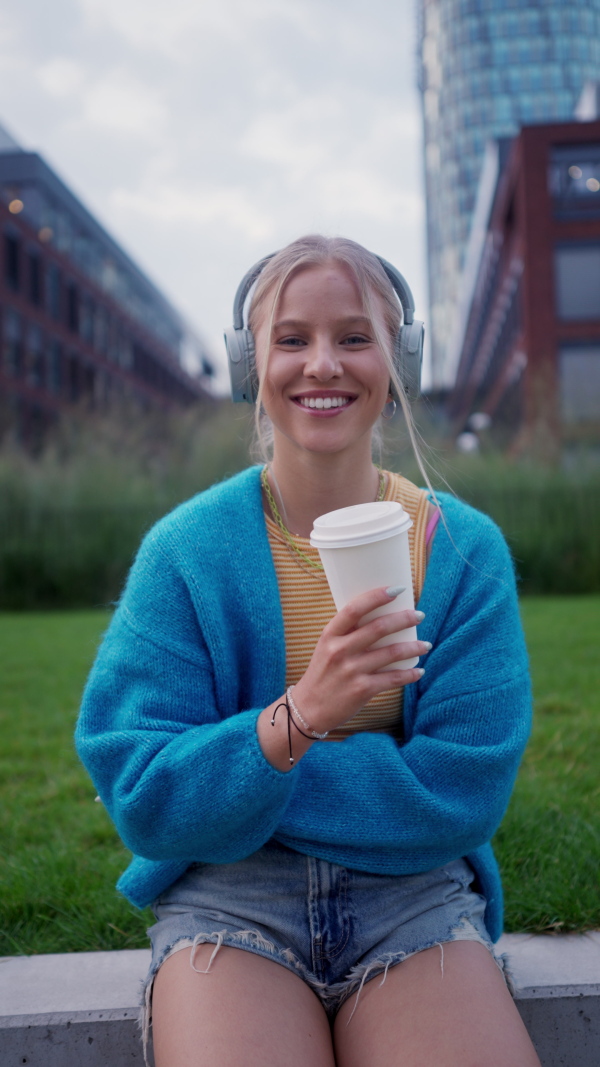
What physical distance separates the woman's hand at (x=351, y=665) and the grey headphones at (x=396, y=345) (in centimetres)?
78

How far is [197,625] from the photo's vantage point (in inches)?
66.6

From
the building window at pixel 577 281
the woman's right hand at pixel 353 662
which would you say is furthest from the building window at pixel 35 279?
the woman's right hand at pixel 353 662

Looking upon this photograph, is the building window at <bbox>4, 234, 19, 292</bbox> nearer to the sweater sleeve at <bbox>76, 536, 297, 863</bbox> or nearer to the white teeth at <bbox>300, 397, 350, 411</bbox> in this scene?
the white teeth at <bbox>300, 397, 350, 411</bbox>

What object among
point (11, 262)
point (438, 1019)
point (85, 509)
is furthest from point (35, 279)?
point (438, 1019)

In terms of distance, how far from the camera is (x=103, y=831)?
2.99m

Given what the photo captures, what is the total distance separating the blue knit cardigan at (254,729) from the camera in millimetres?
1483

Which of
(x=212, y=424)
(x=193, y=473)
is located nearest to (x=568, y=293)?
(x=212, y=424)

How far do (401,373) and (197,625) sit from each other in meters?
0.74

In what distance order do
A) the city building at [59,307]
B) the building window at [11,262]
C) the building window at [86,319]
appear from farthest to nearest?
1. the building window at [86,319]
2. the city building at [59,307]
3. the building window at [11,262]

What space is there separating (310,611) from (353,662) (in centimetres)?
45

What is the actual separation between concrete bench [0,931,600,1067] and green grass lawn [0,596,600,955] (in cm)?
26

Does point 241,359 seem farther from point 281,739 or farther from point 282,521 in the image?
point 281,739

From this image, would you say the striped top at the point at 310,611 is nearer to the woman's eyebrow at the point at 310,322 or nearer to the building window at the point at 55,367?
the woman's eyebrow at the point at 310,322

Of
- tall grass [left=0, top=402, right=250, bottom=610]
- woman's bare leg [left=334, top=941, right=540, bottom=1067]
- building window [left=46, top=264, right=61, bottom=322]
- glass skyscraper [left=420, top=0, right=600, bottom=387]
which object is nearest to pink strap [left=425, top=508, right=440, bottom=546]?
woman's bare leg [left=334, top=941, right=540, bottom=1067]
